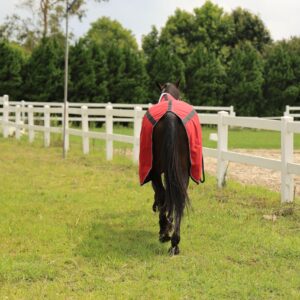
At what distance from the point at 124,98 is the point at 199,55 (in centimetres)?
535

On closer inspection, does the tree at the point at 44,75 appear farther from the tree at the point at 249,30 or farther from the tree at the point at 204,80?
the tree at the point at 249,30

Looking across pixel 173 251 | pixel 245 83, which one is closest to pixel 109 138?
pixel 173 251

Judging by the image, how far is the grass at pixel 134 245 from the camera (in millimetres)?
3977

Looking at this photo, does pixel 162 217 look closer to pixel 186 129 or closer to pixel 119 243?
pixel 119 243

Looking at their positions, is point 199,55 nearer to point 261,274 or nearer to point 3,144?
point 3,144

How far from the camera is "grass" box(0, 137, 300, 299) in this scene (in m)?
3.98

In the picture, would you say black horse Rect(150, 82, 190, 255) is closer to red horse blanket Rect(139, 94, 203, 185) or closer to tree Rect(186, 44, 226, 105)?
red horse blanket Rect(139, 94, 203, 185)

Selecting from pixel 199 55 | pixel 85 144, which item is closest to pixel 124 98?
pixel 199 55

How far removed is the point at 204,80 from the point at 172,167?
83.3ft

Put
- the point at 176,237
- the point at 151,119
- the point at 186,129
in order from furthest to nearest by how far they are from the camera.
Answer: the point at 151,119, the point at 186,129, the point at 176,237

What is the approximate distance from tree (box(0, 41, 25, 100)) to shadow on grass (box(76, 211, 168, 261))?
21.7m

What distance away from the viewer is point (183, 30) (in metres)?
46.2

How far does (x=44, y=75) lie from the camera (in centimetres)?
Answer: 2655

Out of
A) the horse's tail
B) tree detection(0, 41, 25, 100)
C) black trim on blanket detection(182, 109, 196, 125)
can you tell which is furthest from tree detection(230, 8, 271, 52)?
the horse's tail
